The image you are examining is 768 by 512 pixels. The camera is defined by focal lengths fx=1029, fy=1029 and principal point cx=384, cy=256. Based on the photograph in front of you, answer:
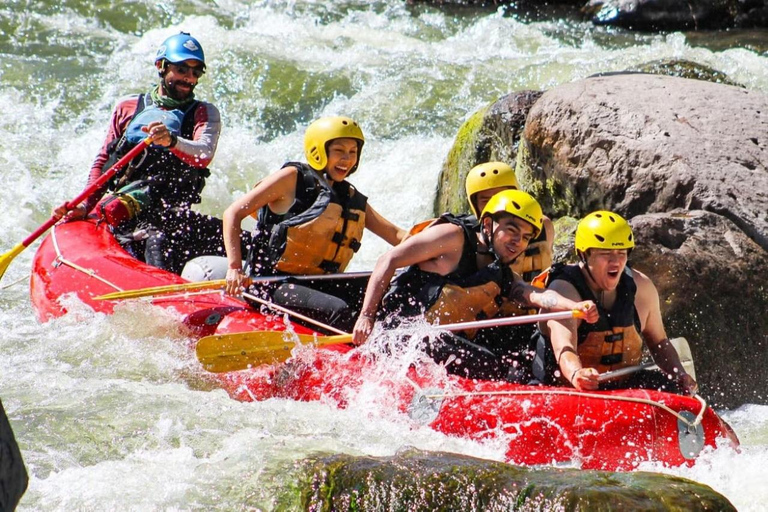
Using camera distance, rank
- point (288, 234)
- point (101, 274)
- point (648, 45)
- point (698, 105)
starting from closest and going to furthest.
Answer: point (288, 234) → point (101, 274) → point (698, 105) → point (648, 45)

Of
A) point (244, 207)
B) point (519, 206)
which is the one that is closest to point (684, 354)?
point (519, 206)

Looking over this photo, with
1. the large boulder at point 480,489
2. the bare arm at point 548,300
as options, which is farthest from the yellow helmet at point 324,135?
the large boulder at point 480,489

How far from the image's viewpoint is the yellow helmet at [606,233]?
15.5 ft

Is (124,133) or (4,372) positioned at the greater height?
(124,133)

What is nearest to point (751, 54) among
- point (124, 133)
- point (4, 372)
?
point (124, 133)

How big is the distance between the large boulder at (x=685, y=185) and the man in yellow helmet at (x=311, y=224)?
1.62 m

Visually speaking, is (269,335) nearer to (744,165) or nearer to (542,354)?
(542,354)

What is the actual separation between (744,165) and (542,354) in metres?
2.23

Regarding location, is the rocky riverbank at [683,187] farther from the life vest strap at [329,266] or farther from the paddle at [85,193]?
the paddle at [85,193]

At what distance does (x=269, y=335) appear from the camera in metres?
5.21

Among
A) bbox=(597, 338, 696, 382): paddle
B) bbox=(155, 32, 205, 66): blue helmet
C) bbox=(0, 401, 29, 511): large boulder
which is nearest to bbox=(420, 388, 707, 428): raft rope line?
bbox=(597, 338, 696, 382): paddle

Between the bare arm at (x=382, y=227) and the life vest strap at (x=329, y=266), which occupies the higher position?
the bare arm at (x=382, y=227)

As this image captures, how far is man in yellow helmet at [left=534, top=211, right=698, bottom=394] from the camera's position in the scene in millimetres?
4734

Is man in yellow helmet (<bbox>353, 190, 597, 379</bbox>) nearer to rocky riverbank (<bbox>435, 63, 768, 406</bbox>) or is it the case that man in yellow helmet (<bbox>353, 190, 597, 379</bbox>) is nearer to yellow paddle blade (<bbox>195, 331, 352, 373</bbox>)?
yellow paddle blade (<bbox>195, 331, 352, 373</bbox>)
